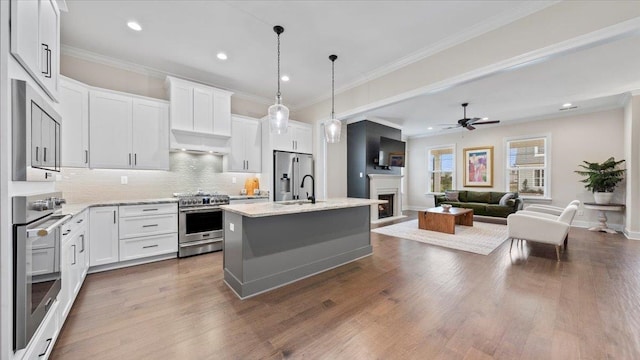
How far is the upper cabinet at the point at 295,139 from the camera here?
485 centimetres

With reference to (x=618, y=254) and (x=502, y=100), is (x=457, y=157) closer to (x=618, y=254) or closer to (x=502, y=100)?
(x=502, y=100)

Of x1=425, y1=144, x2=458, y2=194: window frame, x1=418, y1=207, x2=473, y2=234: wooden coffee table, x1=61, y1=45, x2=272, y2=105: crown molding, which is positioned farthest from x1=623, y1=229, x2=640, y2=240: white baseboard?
x1=61, y1=45, x2=272, y2=105: crown molding

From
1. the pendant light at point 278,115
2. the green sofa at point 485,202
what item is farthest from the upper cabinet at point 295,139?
the green sofa at point 485,202

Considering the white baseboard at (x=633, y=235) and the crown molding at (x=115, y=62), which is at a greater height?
the crown molding at (x=115, y=62)

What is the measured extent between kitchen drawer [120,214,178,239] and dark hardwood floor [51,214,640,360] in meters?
0.45

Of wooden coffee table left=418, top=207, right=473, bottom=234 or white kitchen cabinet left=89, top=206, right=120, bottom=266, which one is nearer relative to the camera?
white kitchen cabinet left=89, top=206, right=120, bottom=266

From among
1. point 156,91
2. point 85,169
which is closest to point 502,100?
point 156,91

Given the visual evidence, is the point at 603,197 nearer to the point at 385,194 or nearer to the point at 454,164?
the point at 454,164

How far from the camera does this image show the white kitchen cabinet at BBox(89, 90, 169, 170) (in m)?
3.26

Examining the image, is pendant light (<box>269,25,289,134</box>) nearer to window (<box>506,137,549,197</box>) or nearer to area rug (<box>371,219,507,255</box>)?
area rug (<box>371,219,507,255</box>)

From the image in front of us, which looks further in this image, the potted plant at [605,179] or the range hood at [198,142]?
the potted plant at [605,179]

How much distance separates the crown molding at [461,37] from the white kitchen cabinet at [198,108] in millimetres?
2408

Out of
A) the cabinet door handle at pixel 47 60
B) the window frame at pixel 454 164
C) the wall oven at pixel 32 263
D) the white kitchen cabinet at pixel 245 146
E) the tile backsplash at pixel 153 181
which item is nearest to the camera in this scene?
the wall oven at pixel 32 263

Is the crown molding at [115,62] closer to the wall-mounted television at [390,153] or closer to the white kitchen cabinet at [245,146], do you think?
the white kitchen cabinet at [245,146]
